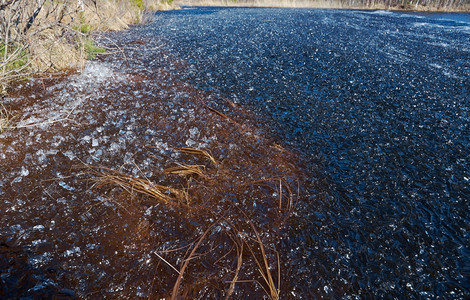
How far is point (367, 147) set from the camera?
5.04 metres

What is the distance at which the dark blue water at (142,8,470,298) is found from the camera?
9.66 ft

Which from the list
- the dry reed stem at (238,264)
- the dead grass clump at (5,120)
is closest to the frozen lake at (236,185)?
the dry reed stem at (238,264)

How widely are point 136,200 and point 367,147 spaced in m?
3.95

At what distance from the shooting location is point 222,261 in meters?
2.96

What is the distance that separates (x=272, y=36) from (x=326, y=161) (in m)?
10.8

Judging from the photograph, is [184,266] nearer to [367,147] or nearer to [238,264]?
[238,264]

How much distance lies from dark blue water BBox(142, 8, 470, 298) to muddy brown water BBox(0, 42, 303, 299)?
1.65 ft

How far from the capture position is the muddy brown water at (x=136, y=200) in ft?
8.96

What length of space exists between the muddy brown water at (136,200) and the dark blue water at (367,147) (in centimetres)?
50

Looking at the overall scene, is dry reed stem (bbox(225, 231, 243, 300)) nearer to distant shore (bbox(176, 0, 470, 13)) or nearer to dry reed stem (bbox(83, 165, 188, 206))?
dry reed stem (bbox(83, 165, 188, 206))

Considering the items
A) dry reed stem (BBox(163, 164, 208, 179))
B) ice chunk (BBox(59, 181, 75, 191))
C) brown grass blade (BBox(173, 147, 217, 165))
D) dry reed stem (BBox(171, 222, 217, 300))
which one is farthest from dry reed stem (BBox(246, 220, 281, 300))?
ice chunk (BBox(59, 181, 75, 191))

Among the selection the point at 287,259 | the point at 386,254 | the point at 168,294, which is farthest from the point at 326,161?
the point at 168,294


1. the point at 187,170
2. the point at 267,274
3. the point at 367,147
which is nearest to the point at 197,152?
the point at 187,170

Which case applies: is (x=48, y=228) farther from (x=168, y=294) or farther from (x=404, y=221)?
(x=404, y=221)
